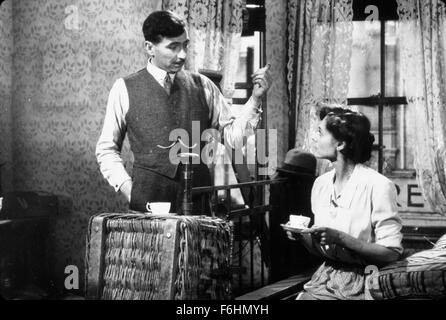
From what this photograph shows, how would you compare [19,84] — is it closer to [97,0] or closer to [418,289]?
[97,0]

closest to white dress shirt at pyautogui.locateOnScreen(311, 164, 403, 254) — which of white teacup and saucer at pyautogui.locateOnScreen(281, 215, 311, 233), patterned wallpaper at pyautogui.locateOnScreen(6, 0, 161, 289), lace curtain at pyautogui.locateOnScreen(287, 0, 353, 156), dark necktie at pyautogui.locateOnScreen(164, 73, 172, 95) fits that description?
white teacup and saucer at pyautogui.locateOnScreen(281, 215, 311, 233)

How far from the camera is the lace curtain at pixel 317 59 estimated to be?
195 inches

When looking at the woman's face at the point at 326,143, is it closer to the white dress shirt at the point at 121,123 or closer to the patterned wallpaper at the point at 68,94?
the white dress shirt at the point at 121,123

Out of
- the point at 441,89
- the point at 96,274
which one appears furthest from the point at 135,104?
the point at 441,89

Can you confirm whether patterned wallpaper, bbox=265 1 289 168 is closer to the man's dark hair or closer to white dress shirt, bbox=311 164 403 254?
the man's dark hair

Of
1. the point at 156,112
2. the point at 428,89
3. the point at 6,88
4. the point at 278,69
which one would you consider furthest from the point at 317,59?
the point at 6,88

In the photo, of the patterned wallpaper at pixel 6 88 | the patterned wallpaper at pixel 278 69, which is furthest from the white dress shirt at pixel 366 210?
the patterned wallpaper at pixel 6 88

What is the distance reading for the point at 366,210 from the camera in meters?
2.23

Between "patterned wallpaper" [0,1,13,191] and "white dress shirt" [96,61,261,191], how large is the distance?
1.79 meters

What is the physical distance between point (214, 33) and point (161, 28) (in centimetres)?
140

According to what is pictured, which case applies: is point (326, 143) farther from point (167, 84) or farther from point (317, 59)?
point (317, 59)

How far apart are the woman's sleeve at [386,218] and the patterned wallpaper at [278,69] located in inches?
105

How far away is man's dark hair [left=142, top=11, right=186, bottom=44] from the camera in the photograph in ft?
9.83
